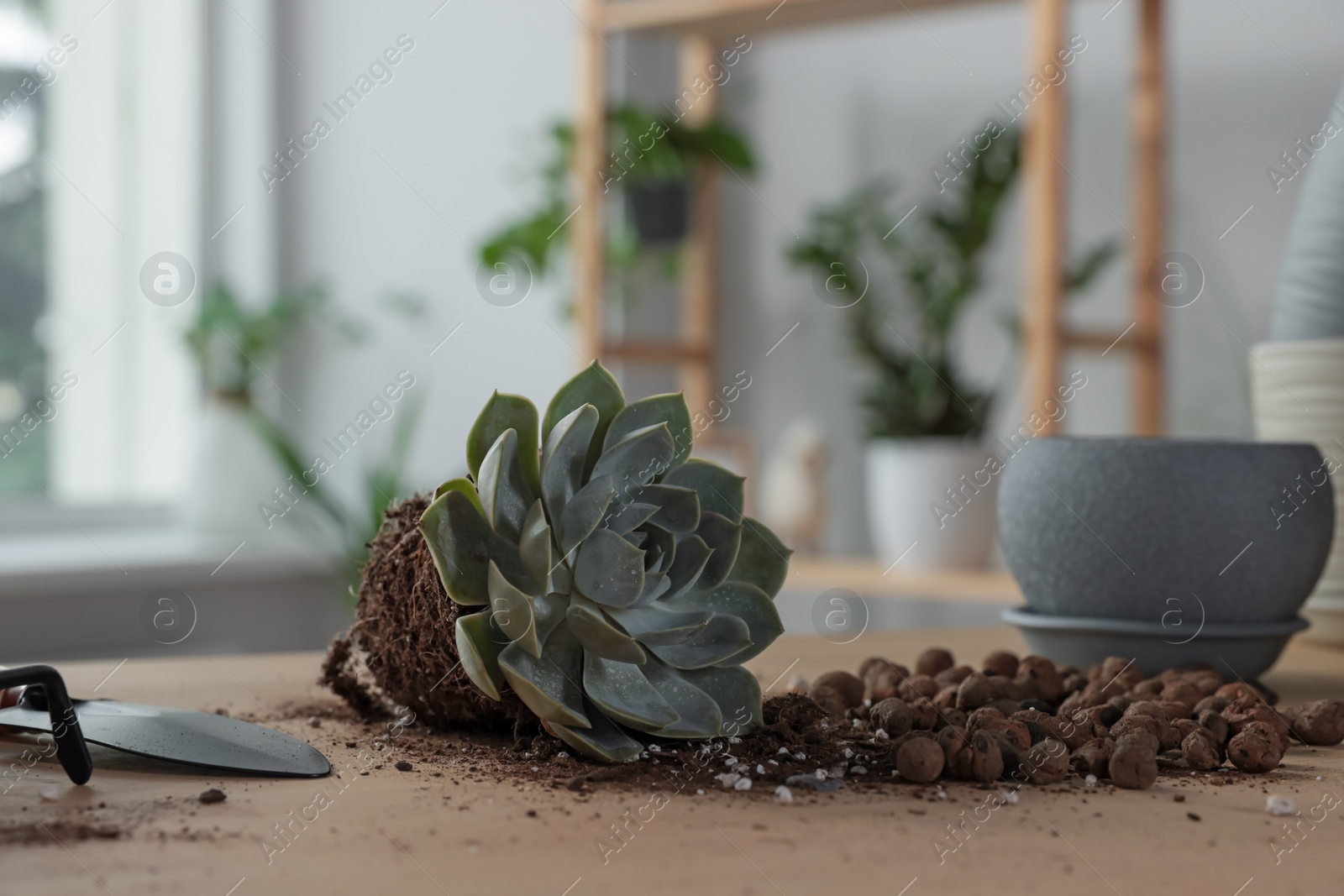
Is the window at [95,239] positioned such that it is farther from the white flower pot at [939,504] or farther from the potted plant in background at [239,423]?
the white flower pot at [939,504]

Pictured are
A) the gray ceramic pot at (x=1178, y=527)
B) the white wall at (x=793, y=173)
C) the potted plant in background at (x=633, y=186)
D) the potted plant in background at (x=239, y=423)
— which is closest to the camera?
the gray ceramic pot at (x=1178, y=527)

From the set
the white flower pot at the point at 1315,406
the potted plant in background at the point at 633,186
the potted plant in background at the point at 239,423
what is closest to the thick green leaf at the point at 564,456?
the white flower pot at the point at 1315,406

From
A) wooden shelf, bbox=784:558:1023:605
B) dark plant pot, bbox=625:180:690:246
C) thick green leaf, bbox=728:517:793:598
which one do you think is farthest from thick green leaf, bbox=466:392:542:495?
dark plant pot, bbox=625:180:690:246

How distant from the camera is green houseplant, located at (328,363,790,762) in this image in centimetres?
52

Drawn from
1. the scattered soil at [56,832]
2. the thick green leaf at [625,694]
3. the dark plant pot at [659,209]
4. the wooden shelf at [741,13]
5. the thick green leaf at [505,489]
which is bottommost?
the scattered soil at [56,832]

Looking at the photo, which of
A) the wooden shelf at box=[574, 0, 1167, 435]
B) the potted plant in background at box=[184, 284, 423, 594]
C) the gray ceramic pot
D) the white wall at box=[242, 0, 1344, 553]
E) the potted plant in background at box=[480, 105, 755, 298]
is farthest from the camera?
the potted plant in background at box=[184, 284, 423, 594]

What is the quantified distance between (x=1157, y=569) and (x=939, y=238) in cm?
149

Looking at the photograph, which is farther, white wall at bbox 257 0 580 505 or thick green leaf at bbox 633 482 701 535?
white wall at bbox 257 0 580 505

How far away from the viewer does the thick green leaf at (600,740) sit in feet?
1.71

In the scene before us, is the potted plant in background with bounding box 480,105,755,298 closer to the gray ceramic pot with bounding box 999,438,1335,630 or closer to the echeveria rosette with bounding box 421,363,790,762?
the gray ceramic pot with bounding box 999,438,1335,630

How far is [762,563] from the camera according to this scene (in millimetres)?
587

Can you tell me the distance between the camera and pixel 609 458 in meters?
0.54

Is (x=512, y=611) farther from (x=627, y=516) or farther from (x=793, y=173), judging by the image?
(x=793, y=173)

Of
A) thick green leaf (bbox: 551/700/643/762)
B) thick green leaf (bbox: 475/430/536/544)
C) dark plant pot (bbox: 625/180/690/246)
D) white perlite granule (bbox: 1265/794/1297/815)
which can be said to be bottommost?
white perlite granule (bbox: 1265/794/1297/815)
